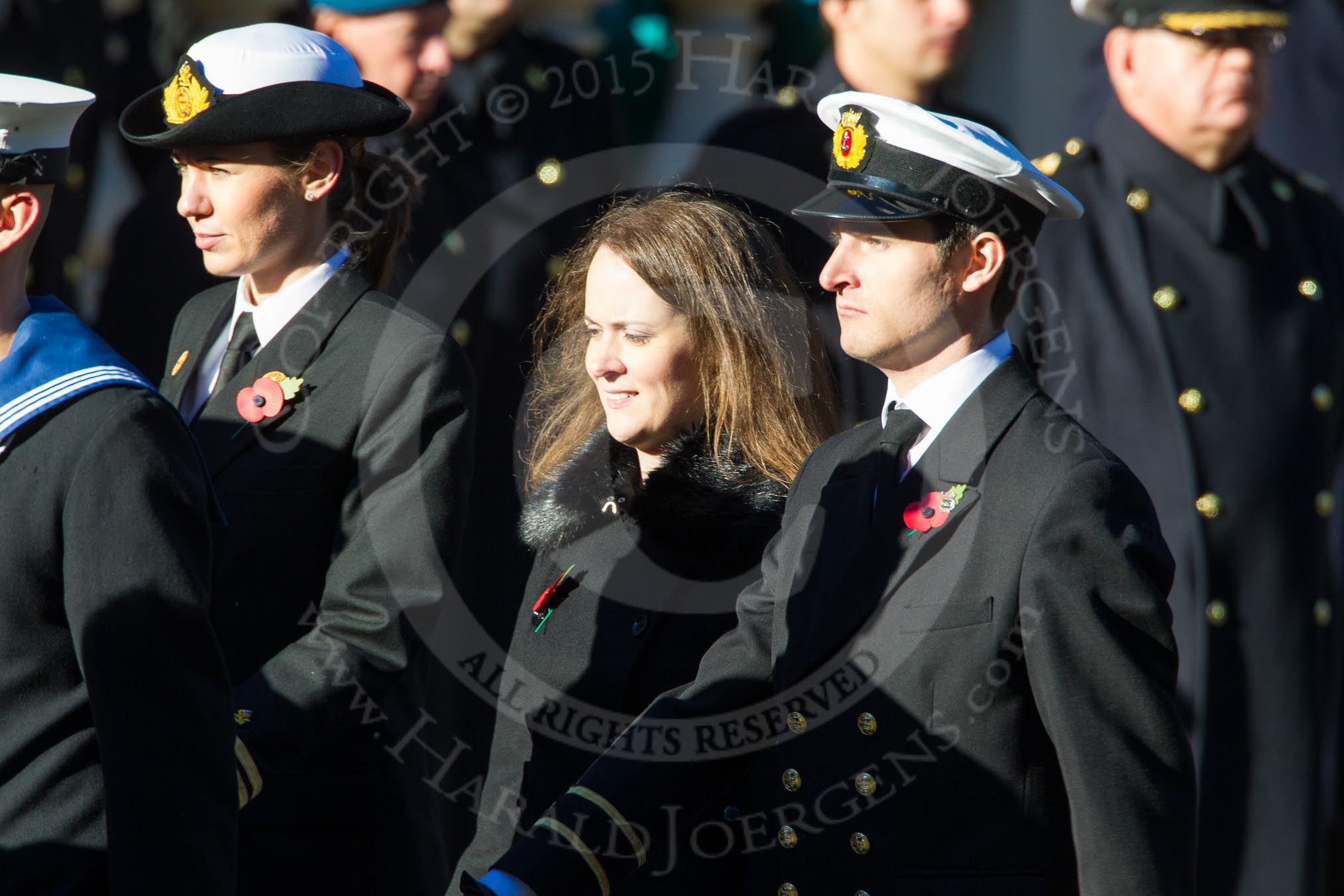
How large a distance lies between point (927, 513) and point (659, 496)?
57 cm

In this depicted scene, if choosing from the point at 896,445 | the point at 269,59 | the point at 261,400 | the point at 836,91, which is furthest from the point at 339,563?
the point at 836,91

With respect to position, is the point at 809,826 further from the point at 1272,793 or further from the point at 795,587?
the point at 1272,793

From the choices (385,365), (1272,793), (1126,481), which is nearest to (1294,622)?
(1272,793)

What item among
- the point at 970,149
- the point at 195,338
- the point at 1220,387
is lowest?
the point at 195,338

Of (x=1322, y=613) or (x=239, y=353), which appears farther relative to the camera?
(x=1322, y=613)

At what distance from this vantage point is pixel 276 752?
9.34 feet

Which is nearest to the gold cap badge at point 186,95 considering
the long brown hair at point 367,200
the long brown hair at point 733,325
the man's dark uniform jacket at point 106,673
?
the long brown hair at point 367,200

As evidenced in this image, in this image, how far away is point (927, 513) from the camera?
246 cm

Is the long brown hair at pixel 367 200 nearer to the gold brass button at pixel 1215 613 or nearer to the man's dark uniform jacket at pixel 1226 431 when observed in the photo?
the man's dark uniform jacket at pixel 1226 431

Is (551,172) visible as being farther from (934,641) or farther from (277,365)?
(934,641)

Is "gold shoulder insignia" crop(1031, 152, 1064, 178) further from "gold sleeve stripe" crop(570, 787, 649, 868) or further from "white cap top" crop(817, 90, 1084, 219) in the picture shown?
"gold sleeve stripe" crop(570, 787, 649, 868)

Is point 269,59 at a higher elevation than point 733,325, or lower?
higher

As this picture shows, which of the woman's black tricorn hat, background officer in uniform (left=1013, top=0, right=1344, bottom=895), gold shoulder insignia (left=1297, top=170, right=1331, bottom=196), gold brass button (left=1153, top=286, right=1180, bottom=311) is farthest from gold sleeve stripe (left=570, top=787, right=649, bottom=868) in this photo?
gold shoulder insignia (left=1297, top=170, right=1331, bottom=196)

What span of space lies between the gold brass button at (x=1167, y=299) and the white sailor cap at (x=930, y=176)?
1581mm
